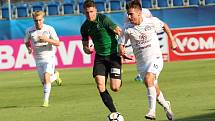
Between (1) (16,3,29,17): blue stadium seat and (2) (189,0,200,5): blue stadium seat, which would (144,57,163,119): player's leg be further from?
(1) (16,3,29,17): blue stadium seat

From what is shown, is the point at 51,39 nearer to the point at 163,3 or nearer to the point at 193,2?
the point at 163,3

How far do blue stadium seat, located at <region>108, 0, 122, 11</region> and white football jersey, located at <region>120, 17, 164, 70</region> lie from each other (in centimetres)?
2554

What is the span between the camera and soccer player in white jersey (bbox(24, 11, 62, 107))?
16766mm

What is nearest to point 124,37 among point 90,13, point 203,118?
point 90,13

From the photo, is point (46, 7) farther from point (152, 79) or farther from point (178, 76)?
point (152, 79)

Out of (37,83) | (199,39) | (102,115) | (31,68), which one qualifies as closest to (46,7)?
(31,68)

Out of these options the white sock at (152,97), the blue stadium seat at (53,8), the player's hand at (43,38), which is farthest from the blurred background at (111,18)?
the white sock at (152,97)

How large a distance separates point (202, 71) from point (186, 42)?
260 inches

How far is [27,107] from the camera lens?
16.6 metres

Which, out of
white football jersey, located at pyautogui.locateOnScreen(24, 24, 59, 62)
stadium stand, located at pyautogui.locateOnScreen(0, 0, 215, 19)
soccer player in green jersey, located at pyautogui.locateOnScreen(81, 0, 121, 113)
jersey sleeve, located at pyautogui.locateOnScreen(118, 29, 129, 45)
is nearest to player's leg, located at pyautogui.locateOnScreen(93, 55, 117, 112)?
soccer player in green jersey, located at pyautogui.locateOnScreen(81, 0, 121, 113)

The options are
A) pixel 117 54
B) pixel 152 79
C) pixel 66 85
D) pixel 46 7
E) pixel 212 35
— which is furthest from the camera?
pixel 46 7

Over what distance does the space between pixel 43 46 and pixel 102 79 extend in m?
4.72

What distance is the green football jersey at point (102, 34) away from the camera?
42.9 feet

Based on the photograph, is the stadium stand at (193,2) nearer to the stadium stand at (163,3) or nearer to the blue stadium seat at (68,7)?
the stadium stand at (163,3)
